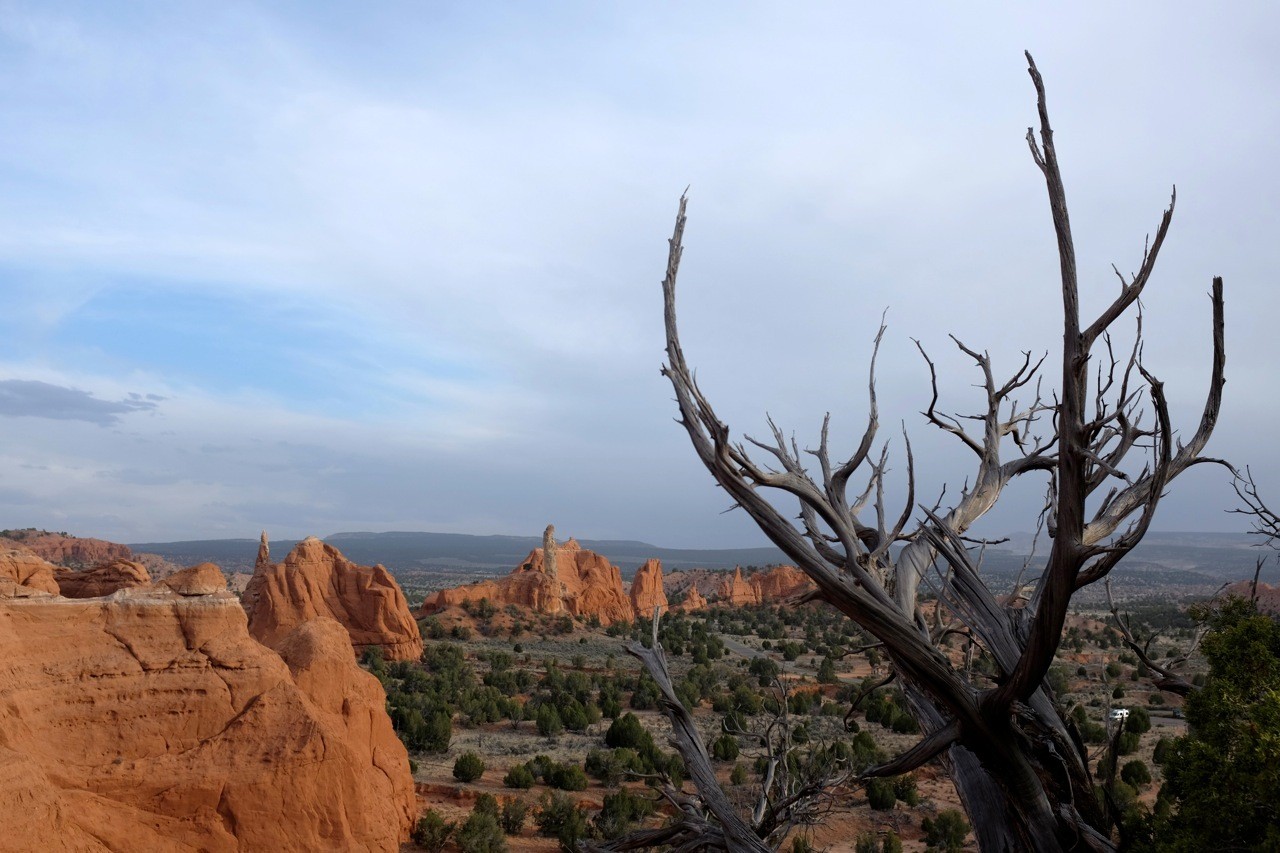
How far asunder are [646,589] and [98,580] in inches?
2011

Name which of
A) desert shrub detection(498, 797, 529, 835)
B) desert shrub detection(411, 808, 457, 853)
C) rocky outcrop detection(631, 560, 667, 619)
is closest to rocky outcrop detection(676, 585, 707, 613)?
rocky outcrop detection(631, 560, 667, 619)

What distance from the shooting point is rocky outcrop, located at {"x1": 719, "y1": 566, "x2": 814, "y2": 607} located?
231ft

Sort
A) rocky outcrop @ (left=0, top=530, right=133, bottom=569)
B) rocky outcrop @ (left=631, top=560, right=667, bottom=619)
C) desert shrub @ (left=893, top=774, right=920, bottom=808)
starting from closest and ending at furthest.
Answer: desert shrub @ (left=893, top=774, right=920, bottom=808)
rocky outcrop @ (left=631, top=560, right=667, bottom=619)
rocky outcrop @ (left=0, top=530, right=133, bottom=569)

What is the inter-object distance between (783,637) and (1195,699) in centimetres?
4741

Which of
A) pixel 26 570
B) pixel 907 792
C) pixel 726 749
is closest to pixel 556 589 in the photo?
pixel 726 749

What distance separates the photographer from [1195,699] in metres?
4.57

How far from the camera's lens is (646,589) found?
64688 mm

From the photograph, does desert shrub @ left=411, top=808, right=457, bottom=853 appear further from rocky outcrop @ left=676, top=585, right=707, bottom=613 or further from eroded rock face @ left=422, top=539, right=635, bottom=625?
rocky outcrop @ left=676, top=585, right=707, bottom=613

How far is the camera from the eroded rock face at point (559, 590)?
5234 centimetres

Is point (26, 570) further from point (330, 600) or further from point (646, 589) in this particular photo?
point (646, 589)

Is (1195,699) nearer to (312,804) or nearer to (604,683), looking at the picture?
(312,804)

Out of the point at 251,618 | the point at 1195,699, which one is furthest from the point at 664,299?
the point at 251,618

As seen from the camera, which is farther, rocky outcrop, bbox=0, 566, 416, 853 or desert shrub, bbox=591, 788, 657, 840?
desert shrub, bbox=591, 788, 657, 840

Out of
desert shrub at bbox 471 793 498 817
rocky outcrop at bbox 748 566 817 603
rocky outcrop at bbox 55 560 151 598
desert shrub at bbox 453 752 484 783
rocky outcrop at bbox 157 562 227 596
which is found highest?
rocky outcrop at bbox 157 562 227 596
